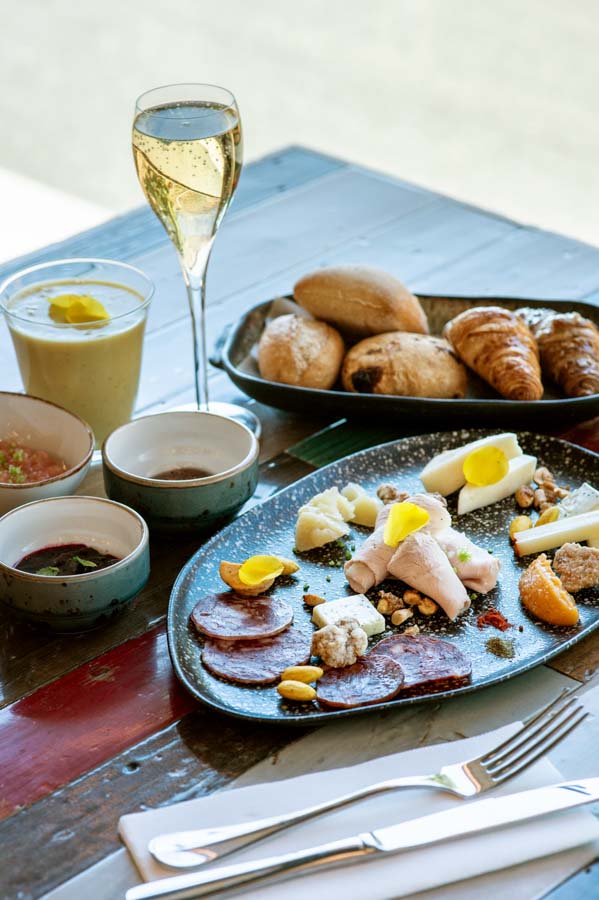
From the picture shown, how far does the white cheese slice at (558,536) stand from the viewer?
1365 mm

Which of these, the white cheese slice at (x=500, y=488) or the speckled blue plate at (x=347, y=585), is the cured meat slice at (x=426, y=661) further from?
the white cheese slice at (x=500, y=488)

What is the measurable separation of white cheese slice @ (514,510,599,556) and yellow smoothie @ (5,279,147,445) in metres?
0.62

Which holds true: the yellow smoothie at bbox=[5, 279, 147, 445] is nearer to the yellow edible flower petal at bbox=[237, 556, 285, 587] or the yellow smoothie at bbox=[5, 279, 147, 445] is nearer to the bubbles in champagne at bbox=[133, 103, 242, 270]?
the bubbles in champagne at bbox=[133, 103, 242, 270]

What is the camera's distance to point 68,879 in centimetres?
95

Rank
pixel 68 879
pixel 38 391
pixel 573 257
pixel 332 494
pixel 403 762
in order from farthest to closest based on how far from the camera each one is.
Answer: pixel 573 257
pixel 38 391
pixel 332 494
pixel 403 762
pixel 68 879

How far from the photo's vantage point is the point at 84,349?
1562 millimetres

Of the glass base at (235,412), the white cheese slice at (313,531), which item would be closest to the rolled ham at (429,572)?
the white cheese slice at (313,531)

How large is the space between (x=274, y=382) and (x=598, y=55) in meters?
4.98

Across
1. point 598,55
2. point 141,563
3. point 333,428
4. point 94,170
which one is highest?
point 141,563

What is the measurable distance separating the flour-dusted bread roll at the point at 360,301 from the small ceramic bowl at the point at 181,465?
0.35 m

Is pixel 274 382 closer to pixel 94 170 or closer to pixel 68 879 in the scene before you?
pixel 68 879

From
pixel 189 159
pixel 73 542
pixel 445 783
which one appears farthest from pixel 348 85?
pixel 445 783

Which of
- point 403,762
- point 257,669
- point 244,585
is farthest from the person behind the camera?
point 244,585

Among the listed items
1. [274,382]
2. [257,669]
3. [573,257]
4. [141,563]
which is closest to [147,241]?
[274,382]
